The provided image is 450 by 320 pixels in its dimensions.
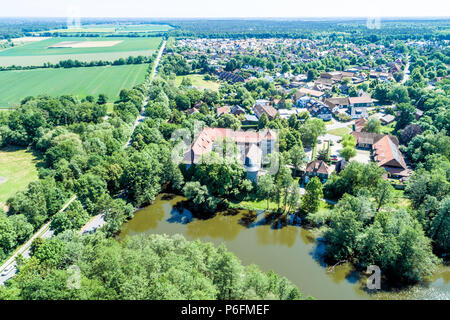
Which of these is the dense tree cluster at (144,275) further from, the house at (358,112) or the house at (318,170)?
the house at (358,112)

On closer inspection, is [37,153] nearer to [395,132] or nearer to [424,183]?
[424,183]

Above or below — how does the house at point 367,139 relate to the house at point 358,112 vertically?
below

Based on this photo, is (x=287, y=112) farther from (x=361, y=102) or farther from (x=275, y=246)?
(x=275, y=246)

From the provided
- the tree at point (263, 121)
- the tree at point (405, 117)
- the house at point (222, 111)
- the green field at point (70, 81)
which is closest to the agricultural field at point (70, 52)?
the green field at point (70, 81)

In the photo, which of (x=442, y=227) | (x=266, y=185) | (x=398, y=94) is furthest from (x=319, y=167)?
(x=398, y=94)

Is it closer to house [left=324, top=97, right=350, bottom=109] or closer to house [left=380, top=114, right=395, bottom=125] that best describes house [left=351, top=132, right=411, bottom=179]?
house [left=380, top=114, right=395, bottom=125]

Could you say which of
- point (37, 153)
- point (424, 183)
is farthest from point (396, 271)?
point (37, 153)
